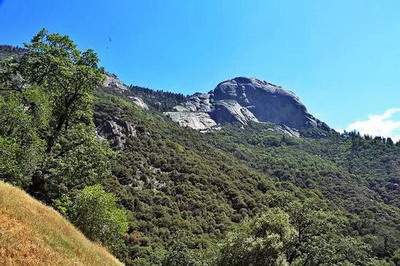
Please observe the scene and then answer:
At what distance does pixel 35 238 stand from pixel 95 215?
857 inches

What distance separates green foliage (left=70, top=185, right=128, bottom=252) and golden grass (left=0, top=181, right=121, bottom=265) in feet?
50.3

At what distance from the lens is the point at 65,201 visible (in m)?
41.8

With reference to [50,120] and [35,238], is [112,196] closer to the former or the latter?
[50,120]

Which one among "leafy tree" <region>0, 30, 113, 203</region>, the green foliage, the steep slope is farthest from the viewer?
the steep slope

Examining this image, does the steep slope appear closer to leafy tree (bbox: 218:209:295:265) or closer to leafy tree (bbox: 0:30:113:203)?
leafy tree (bbox: 218:209:295:265)

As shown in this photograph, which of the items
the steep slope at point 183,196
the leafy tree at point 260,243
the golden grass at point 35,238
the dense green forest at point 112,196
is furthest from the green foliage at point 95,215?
the steep slope at point 183,196

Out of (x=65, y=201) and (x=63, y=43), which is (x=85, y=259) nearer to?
(x=65, y=201)

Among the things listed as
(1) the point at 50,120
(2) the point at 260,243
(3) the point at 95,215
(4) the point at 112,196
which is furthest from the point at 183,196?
(1) the point at 50,120

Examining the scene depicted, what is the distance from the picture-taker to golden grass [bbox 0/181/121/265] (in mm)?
20219

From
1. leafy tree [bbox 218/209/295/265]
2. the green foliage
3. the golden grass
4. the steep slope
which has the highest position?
the steep slope

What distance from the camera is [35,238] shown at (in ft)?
72.1

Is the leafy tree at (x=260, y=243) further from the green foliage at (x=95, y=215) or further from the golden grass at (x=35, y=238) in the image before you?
the golden grass at (x=35, y=238)

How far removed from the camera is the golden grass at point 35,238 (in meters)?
20.2

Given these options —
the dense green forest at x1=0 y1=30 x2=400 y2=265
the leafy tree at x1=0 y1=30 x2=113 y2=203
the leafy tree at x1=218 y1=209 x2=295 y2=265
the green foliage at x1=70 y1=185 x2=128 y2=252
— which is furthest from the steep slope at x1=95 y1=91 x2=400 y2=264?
the leafy tree at x1=0 y1=30 x2=113 y2=203
